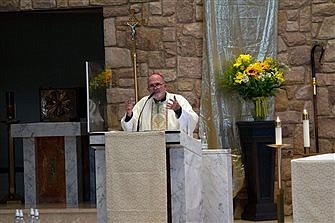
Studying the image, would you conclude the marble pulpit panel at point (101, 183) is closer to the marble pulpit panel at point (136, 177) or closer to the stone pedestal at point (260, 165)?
the marble pulpit panel at point (136, 177)

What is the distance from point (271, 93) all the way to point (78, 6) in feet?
7.71

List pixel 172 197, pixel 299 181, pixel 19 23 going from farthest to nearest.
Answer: pixel 19 23 < pixel 172 197 < pixel 299 181

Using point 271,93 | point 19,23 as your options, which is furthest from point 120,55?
point 19,23

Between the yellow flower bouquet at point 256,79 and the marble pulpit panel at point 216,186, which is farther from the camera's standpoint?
the yellow flower bouquet at point 256,79

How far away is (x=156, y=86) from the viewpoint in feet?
19.4

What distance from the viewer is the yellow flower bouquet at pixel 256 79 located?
7355 millimetres

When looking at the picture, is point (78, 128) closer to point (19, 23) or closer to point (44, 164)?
point (44, 164)

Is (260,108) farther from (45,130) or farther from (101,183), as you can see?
(101,183)

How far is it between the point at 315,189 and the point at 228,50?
610 centimetres

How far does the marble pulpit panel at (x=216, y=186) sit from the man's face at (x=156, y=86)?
0.64m

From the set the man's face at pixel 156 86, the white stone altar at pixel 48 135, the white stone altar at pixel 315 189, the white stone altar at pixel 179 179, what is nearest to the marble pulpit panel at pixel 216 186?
the white stone altar at pixel 179 179

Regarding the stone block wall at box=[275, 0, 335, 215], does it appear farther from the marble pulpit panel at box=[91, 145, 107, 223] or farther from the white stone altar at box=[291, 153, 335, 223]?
the white stone altar at box=[291, 153, 335, 223]

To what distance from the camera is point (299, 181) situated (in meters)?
1.80

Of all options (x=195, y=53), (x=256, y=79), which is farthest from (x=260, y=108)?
(x=195, y=53)
